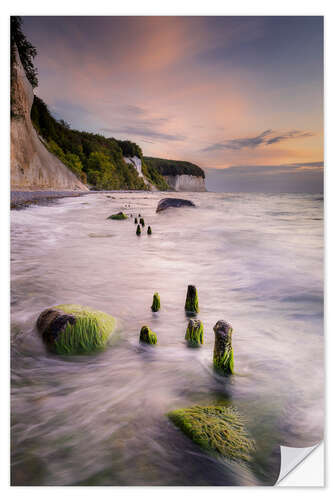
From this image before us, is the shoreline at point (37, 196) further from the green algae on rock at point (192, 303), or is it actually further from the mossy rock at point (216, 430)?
the mossy rock at point (216, 430)

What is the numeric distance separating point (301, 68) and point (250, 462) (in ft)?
12.0

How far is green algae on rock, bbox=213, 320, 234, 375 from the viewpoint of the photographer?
1.87 metres

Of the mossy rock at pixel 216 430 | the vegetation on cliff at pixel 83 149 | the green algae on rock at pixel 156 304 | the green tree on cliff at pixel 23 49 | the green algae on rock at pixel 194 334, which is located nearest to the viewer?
the mossy rock at pixel 216 430

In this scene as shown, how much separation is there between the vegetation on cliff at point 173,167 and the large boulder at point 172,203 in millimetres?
1197

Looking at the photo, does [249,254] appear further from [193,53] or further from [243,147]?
[193,53]

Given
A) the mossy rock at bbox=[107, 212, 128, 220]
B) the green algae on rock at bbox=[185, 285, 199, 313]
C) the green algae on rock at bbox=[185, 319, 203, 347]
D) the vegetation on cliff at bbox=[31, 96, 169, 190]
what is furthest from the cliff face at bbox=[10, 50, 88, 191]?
the green algae on rock at bbox=[185, 319, 203, 347]

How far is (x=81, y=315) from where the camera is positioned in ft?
7.40

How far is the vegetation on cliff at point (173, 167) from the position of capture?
143 inches

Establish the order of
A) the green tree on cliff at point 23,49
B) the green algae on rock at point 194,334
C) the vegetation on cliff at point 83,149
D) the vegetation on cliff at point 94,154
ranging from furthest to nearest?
the vegetation on cliff at point 94,154 < the vegetation on cliff at point 83,149 < the green tree on cliff at point 23,49 < the green algae on rock at point 194,334

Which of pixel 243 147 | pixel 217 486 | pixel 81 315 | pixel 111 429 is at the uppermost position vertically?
pixel 243 147

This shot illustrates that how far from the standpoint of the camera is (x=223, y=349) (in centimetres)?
197

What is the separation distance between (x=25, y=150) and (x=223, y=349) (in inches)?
129

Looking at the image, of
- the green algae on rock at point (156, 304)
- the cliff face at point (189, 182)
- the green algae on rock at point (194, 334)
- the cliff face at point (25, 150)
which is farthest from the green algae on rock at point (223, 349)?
the cliff face at point (25, 150)
